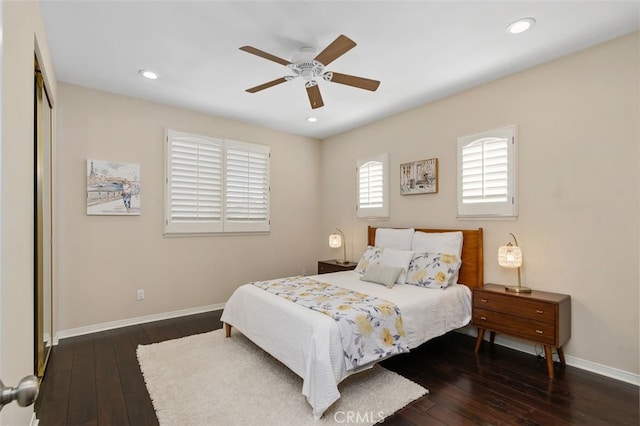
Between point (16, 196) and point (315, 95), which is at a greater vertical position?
point (315, 95)

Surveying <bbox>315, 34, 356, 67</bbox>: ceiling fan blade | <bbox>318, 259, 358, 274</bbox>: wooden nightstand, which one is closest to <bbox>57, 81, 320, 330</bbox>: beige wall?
<bbox>318, 259, 358, 274</bbox>: wooden nightstand

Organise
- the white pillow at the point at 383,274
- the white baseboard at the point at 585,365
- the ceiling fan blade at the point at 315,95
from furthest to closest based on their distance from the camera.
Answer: the white pillow at the point at 383,274 → the ceiling fan blade at the point at 315,95 → the white baseboard at the point at 585,365

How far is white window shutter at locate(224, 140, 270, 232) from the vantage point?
4816 millimetres

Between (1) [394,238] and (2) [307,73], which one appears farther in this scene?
(1) [394,238]

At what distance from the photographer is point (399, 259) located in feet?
12.4

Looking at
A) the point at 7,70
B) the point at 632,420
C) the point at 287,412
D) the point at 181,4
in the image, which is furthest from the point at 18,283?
the point at 632,420

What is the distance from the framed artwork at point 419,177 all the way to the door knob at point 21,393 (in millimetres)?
3971

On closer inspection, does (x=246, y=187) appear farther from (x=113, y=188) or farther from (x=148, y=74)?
(x=148, y=74)

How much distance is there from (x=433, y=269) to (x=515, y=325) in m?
0.89

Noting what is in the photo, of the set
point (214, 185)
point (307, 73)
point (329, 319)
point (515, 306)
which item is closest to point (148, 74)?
point (214, 185)

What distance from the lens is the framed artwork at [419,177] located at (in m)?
4.07

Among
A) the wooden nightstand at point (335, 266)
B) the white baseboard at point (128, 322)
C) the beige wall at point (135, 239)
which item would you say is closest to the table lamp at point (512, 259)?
the wooden nightstand at point (335, 266)

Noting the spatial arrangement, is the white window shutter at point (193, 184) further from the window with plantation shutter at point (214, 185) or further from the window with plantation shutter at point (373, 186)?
the window with plantation shutter at point (373, 186)

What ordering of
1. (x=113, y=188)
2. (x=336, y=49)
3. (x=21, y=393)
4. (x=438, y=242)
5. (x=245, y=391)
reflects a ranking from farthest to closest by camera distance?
1. (x=113, y=188)
2. (x=438, y=242)
3. (x=245, y=391)
4. (x=336, y=49)
5. (x=21, y=393)
